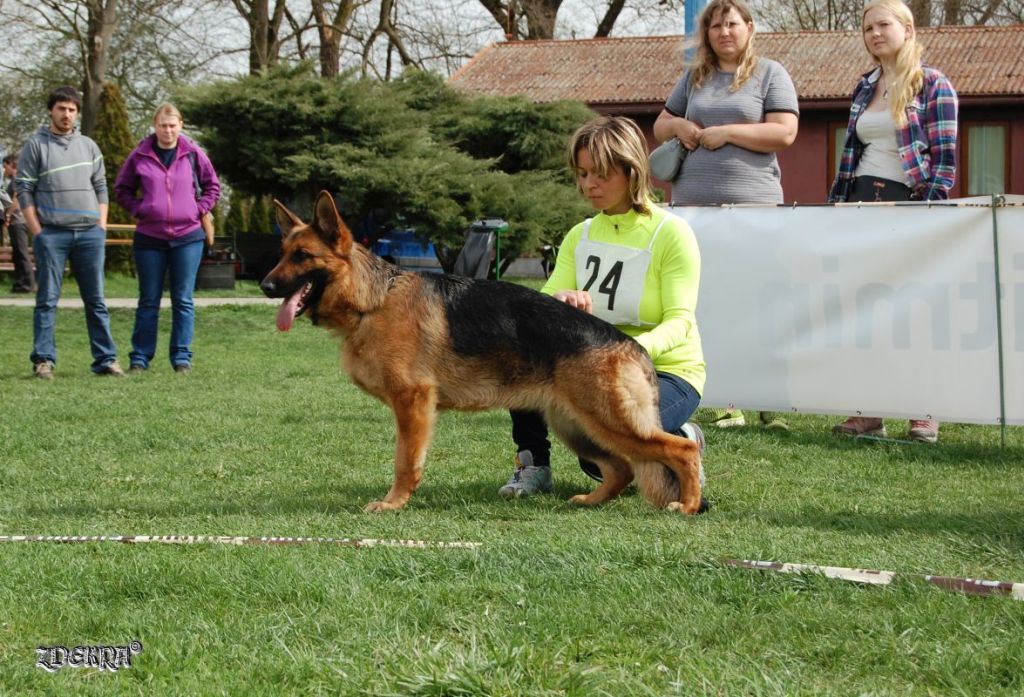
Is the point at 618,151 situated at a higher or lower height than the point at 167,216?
lower

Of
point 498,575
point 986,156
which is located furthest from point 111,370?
point 986,156

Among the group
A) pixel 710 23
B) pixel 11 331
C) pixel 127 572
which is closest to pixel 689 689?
pixel 127 572

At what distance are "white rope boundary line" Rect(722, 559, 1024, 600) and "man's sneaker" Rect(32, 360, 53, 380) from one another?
797cm

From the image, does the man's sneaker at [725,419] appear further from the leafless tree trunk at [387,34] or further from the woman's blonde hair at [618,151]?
the leafless tree trunk at [387,34]

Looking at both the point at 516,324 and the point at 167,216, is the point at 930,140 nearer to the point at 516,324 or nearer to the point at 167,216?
the point at 516,324

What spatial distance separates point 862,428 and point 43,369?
6.97m

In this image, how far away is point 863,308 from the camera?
6.83 m

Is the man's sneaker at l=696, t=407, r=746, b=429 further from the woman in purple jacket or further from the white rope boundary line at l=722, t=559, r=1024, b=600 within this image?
the woman in purple jacket

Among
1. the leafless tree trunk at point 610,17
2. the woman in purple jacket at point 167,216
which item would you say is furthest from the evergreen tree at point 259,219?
→ the woman in purple jacket at point 167,216

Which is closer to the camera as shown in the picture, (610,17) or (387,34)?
(387,34)

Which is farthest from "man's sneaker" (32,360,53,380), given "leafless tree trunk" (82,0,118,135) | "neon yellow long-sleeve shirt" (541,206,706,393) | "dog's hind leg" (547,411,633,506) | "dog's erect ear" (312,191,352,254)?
"leafless tree trunk" (82,0,118,135)

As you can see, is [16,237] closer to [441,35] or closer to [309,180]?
[309,180]

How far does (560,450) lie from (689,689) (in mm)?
3896

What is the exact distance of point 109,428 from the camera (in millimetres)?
7207
